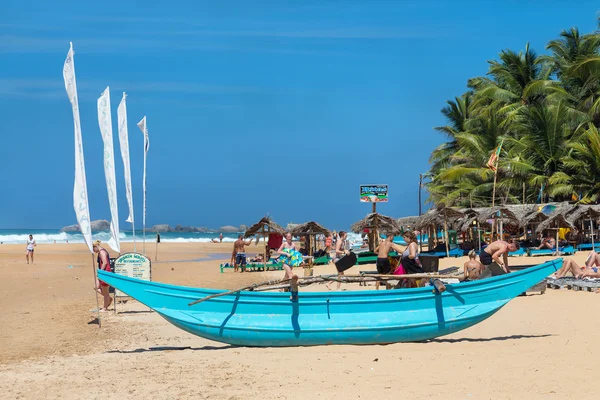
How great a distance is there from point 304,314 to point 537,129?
25680mm

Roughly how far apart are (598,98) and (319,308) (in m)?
24.2

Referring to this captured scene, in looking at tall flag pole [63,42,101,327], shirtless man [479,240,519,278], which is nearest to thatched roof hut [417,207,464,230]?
shirtless man [479,240,519,278]

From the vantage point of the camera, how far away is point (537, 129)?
3156 cm

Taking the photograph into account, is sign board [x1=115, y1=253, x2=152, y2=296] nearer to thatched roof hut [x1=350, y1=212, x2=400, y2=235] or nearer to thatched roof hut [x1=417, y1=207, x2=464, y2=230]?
thatched roof hut [x1=350, y1=212, x2=400, y2=235]

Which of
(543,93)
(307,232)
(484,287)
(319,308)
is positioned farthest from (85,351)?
(543,93)

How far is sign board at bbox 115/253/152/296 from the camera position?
40.9 feet

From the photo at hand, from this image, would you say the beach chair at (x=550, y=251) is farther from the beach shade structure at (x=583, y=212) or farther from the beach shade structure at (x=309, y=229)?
the beach shade structure at (x=309, y=229)

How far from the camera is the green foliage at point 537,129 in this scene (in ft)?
96.6

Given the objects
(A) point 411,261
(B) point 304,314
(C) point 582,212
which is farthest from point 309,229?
(B) point 304,314

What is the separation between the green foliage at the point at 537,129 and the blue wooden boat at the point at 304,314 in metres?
20.8

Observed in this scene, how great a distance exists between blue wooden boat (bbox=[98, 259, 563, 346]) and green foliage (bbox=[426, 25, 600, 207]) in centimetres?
2079

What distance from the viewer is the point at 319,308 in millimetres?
8758

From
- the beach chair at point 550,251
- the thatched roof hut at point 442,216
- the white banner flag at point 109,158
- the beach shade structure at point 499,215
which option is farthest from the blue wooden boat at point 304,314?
the thatched roof hut at point 442,216

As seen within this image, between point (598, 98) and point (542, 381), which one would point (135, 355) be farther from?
point (598, 98)
